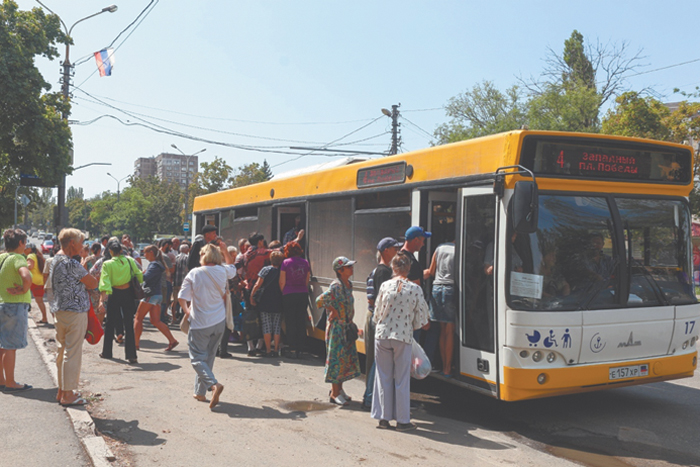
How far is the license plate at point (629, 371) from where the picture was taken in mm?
6156

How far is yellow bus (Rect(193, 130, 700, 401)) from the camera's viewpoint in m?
5.89

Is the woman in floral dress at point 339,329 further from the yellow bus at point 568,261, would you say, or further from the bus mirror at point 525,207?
the bus mirror at point 525,207

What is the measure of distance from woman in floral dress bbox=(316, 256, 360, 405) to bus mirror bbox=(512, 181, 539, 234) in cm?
206

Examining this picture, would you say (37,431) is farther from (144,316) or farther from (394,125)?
(394,125)

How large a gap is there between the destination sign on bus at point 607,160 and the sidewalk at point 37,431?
4.83m

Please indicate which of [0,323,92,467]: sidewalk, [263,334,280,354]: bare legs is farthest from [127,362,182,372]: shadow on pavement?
[263,334,280,354]: bare legs

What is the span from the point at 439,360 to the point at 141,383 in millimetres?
3741

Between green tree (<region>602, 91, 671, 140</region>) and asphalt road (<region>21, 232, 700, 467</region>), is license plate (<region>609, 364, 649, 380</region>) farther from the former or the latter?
green tree (<region>602, 91, 671, 140</region>)

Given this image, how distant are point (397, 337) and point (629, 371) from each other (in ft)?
7.84

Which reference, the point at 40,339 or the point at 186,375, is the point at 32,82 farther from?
the point at 186,375

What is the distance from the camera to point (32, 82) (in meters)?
20.0

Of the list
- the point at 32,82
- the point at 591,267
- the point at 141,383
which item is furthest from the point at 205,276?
the point at 32,82

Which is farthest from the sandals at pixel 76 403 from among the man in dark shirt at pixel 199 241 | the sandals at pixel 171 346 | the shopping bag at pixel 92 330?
the sandals at pixel 171 346

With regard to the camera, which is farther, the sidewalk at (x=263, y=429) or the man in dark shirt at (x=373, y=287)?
the man in dark shirt at (x=373, y=287)
